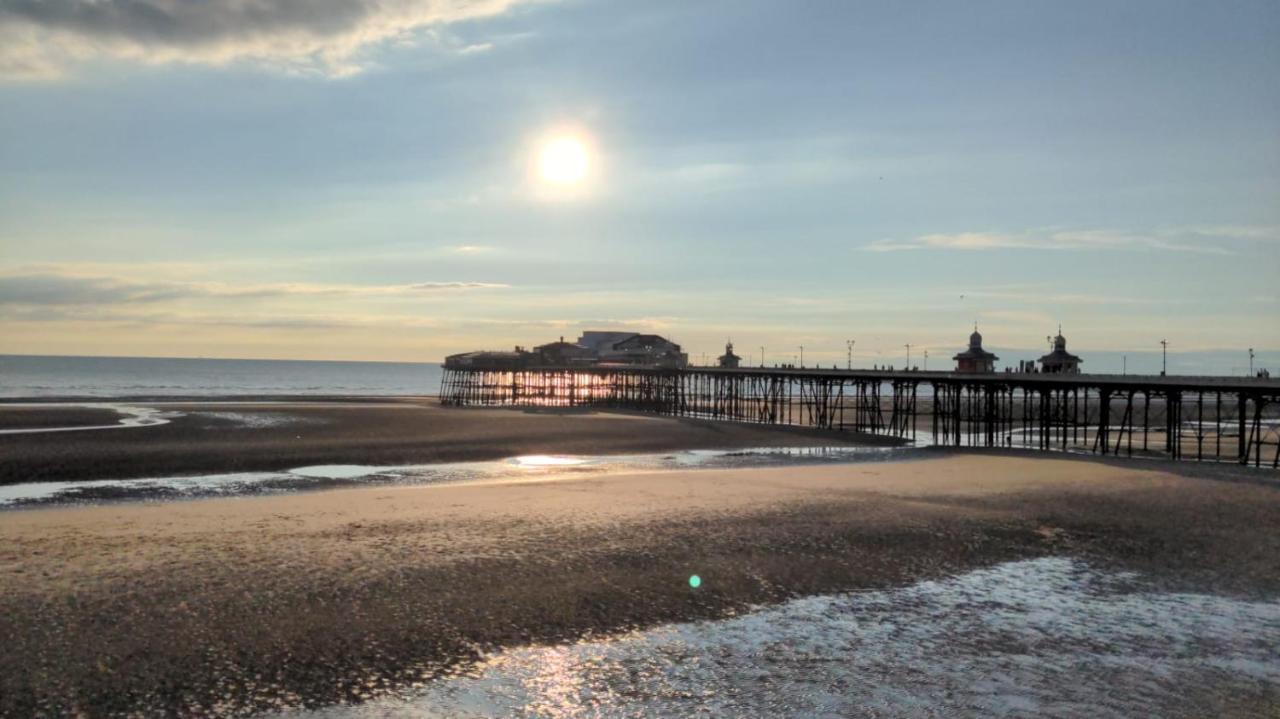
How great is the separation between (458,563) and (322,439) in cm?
2343

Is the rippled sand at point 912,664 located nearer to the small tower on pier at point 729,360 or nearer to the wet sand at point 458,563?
the wet sand at point 458,563

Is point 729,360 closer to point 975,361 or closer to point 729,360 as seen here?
point 729,360

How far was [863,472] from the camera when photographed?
28.0 meters

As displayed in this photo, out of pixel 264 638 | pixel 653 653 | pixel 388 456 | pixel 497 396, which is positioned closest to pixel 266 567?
pixel 264 638

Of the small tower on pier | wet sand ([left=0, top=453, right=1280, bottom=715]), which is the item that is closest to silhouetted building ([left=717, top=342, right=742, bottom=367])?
the small tower on pier

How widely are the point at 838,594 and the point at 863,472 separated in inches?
607

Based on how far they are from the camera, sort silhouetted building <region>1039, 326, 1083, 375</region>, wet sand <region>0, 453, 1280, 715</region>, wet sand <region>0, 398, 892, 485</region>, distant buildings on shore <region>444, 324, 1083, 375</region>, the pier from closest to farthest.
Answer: wet sand <region>0, 453, 1280, 715</region> < wet sand <region>0, 398, 892, 485</region> < the pier < silhouetted building <region>1039, 326, 1083, 375</region> < distant buildings on shore <region>444, 324, 1083, 375</region>

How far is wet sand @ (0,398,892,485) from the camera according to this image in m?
27.2

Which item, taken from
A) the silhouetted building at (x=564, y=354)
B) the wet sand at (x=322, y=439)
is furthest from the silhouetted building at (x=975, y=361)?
the silhouetted building at (x=564, y=354)

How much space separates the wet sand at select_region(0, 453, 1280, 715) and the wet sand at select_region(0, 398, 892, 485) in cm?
774

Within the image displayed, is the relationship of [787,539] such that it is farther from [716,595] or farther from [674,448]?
[674,448]

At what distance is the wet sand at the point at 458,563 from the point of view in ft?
31.7

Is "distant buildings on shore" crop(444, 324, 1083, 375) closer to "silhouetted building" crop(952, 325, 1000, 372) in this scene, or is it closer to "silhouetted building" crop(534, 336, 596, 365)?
"silhouetted building" crop(534, 336, 596, 365)

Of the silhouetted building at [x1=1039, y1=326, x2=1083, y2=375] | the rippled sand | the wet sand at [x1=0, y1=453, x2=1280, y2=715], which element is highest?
the silhouetted building at [x1=1039, y1=326, x2=1083, y2=375]
